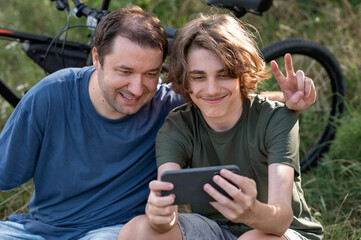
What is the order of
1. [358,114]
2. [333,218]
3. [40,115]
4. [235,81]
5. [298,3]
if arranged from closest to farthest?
[235,81] → [40,115] → [333,218] → [358,114] → [298,3]

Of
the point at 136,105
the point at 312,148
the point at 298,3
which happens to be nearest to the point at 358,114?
the point at 312,148

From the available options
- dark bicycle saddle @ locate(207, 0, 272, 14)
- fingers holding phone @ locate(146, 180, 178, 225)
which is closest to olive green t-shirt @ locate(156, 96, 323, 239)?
fingers holding phone @ locate(146, 180, 178, 225)

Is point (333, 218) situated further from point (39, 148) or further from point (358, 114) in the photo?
point (39, 148)

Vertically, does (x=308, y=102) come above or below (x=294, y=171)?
above

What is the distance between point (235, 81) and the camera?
7.16 feet

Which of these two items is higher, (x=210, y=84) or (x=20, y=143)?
(x=210, y=84)

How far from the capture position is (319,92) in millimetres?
3842

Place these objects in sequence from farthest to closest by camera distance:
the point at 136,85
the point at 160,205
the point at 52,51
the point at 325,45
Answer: the point at 325,45, the point at 52,51, the point at 136,85, the point at 160,205

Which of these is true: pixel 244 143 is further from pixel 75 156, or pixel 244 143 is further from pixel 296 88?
pixel 75 156

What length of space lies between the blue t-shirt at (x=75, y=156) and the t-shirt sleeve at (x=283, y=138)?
57cm

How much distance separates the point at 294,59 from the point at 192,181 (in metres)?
2.22

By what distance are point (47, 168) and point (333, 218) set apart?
69.6 inches

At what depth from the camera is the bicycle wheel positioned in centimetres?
331

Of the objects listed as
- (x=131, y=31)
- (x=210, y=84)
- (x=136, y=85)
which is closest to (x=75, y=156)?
(x=136, y=85)
